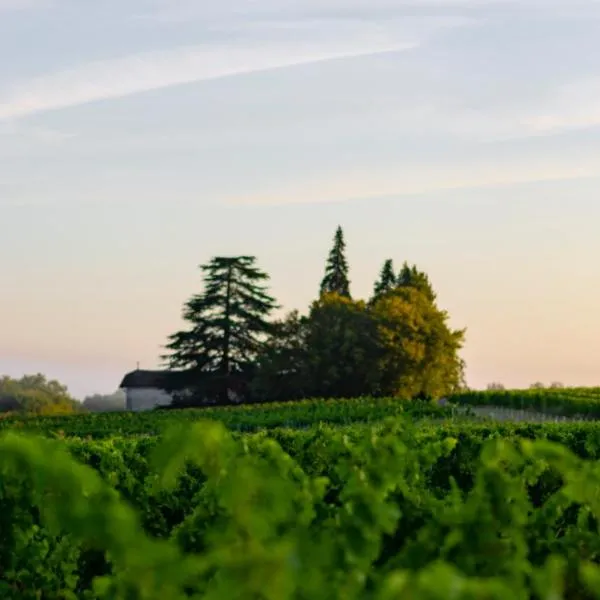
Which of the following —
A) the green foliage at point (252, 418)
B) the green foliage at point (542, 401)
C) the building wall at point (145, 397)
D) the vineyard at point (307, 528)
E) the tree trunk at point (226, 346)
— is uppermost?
the tree trunk at point (226, 346)

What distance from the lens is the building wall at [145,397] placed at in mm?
90938

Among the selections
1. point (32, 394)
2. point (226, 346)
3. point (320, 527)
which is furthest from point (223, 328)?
point (320, 527)

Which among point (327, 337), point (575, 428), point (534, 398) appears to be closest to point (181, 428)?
point (575, 428)

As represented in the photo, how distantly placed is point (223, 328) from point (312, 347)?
12.3 m

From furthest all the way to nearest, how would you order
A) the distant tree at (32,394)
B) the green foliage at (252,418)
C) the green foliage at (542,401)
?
the distant tree at (32,394), the green foliage at (542,401), the green foliage at (252,418)

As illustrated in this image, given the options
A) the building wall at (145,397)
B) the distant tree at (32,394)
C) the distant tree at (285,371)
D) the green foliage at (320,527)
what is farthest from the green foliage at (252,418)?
the distant tree at (32,394)

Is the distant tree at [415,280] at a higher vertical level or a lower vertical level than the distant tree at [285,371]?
higher

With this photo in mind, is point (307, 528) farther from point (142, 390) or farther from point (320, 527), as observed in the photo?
point (142, 390)

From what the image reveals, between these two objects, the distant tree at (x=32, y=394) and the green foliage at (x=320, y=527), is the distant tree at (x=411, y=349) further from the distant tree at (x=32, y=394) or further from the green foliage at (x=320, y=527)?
the green foliage at (x=320, y=527)

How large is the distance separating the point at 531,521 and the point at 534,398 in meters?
47.4

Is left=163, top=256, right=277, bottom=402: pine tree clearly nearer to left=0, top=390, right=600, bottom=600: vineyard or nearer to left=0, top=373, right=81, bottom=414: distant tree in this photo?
left=0, top=373, right=81, bottom=414: distant tree

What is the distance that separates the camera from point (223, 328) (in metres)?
80.8

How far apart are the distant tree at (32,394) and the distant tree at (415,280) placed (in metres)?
28.6

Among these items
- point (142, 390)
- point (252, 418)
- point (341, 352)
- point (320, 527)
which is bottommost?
point (320, 527)
